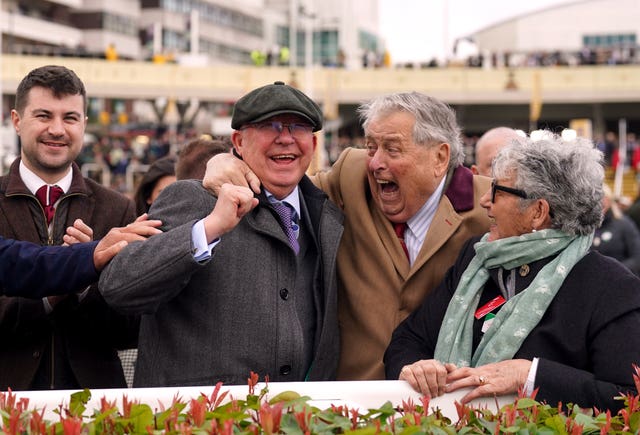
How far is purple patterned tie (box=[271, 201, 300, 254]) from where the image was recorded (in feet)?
14.1

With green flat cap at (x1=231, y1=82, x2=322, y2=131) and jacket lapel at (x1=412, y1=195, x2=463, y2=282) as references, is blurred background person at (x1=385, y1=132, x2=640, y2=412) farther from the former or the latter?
green flat cap at (x1=231, y1=82, x2=322, y2=131)

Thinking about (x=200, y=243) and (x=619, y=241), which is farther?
(x=619, y=241)

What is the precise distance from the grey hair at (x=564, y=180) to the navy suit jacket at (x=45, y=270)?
169 centimetres

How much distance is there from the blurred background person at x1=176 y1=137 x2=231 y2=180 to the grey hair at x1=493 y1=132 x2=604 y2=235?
2105 mm

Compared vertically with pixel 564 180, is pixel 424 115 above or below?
above

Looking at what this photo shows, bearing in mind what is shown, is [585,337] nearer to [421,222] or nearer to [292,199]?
[421,222]

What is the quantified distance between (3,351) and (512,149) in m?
2.31

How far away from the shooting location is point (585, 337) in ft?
12.8

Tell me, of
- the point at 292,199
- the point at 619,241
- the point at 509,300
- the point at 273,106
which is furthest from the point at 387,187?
the point at 619,241

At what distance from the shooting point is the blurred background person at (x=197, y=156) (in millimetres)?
5812

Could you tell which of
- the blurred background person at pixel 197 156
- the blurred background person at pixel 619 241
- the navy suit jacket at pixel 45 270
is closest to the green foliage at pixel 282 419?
the navy suit jacket at pixel 45 270

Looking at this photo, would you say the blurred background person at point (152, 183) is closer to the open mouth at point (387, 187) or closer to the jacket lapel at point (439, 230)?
Result: the open mouth at point (387, 187)

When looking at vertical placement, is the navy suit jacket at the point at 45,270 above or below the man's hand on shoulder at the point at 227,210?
below

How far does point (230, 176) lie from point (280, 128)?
0.28 metres
